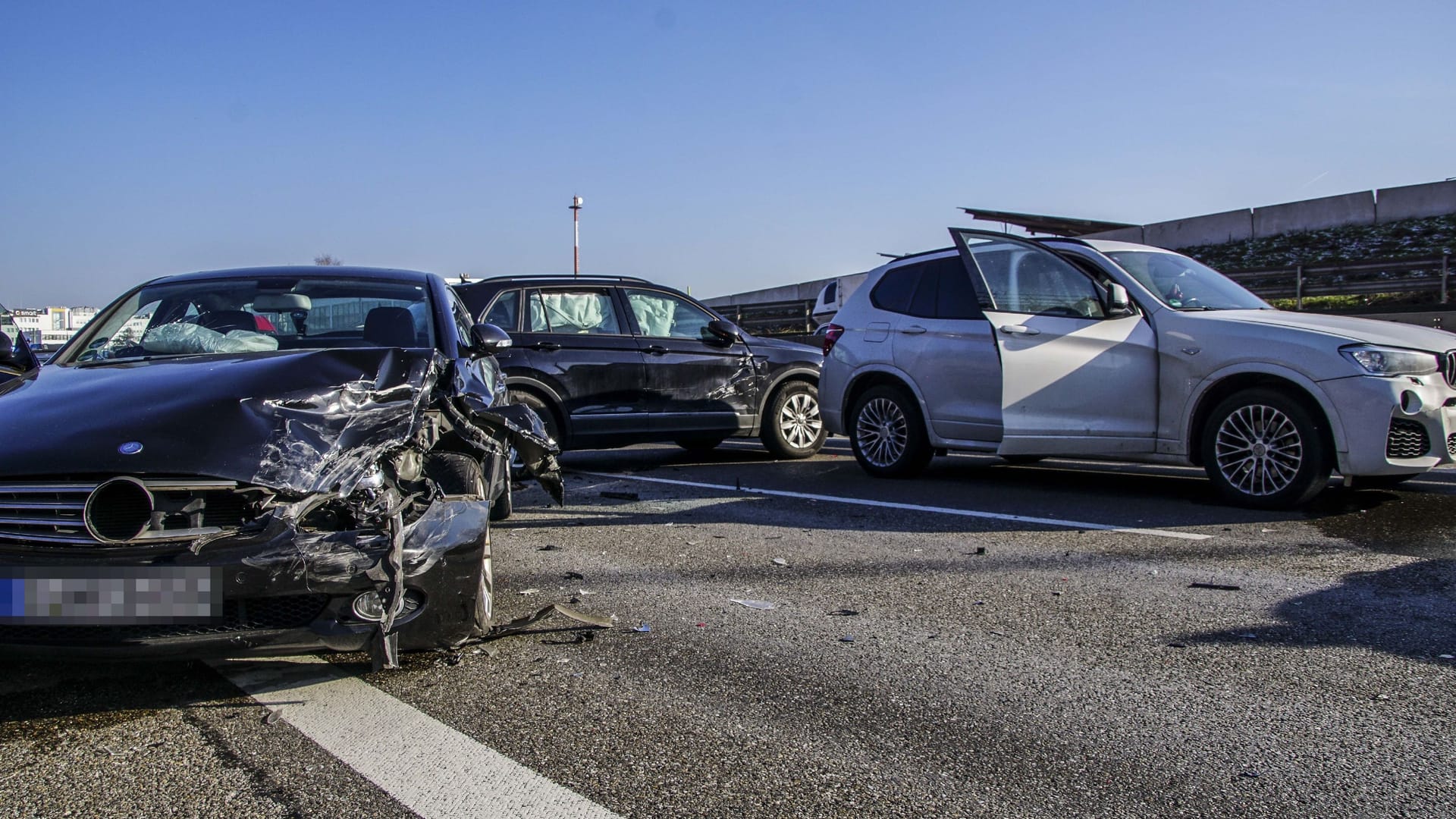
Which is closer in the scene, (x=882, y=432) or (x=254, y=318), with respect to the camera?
(x=254, y=318)

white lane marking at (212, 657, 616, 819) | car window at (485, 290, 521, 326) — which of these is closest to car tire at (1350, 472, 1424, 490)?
white lane marking at (212, 657, 616, 819)

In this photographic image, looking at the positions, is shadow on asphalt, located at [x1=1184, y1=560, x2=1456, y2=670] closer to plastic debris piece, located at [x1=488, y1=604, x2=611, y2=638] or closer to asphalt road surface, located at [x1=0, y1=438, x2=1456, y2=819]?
asphalt road surface, located at [x1=0, y1=438, x2=1456, y2=819]

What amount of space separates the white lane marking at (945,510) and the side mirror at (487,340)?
3008 mm

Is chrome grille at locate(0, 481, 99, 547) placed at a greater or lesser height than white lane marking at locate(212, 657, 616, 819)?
greater

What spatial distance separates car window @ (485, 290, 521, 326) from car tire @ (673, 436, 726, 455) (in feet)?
5.90

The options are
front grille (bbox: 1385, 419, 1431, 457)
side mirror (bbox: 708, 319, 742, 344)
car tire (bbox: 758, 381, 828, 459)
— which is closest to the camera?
front grille (bbox: 1385, 419, 1431, 457)

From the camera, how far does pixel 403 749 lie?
316 cm

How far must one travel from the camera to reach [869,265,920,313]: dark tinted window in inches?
353

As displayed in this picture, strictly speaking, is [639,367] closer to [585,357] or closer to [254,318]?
[585,357]

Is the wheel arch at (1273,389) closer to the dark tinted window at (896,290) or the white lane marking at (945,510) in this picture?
the white lane marking at (945,510)

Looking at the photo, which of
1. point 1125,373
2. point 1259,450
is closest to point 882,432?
point 1125,373

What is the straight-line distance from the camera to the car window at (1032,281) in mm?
7703

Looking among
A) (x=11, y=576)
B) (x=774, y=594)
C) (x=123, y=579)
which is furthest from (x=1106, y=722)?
(x=11, y=576)

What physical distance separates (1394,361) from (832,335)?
4309 mm
